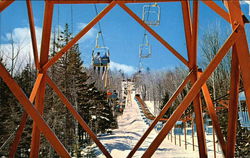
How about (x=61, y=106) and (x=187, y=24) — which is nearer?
(x=187, y=24)

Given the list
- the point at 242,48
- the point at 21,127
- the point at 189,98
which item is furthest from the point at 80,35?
the point at 242,48

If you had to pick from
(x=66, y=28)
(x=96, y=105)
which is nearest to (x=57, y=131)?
(x=96, y=105)

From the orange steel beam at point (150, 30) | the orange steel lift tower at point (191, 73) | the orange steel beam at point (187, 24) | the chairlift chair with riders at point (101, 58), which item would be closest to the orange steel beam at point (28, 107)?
the orange steel lift tower at point (191, 73)

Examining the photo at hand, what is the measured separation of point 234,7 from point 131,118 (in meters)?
38.1

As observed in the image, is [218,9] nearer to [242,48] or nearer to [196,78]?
[242,48]

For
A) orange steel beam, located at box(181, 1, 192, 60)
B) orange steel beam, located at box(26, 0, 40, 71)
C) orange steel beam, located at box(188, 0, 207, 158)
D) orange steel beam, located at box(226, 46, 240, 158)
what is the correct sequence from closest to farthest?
orange steel beam, located at box(226, 46, 240, 158), orange steel beam, located at box(26, 0, 40, 71), orange steel beam, located at box(188, 0, 207, 158), orange steel beam, located at box(181, 1, 192, 60)

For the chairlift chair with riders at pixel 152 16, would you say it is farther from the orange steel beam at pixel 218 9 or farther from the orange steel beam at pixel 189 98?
the orange steel beam at pixel 189 98

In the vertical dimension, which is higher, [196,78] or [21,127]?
[196,78]

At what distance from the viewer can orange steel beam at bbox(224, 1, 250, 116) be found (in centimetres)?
246

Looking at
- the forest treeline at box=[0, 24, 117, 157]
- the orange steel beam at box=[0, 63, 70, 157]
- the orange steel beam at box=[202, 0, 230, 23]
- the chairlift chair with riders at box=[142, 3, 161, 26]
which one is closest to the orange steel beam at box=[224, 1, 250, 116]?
the orange steel beam at box=[202, 0, 230, 23]

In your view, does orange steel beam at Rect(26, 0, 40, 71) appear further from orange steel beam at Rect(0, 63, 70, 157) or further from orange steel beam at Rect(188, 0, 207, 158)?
orange steel beam at Rect(188, 0, 207, 158)

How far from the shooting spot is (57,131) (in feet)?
60.9

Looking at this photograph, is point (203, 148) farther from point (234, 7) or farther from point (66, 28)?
point (66, 28)

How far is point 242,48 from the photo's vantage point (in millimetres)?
2502
